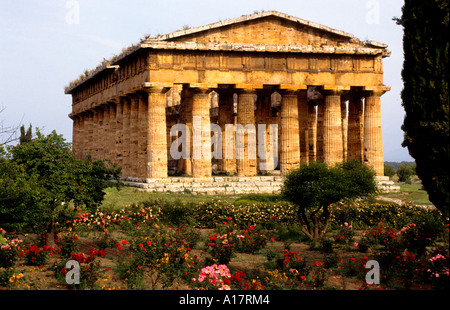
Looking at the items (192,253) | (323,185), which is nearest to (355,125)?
(323,185)

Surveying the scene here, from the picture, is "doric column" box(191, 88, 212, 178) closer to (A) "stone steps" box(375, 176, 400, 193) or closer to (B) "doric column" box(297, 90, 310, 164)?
(B) "doric column" box(297, 90, 310, 164)

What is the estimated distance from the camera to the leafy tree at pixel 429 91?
11547 mm

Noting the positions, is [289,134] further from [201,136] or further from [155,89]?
[155,89]

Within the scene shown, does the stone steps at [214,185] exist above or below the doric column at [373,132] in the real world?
below

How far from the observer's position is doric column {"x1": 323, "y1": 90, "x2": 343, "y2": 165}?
3484 centimetres

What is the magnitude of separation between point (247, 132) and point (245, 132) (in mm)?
140

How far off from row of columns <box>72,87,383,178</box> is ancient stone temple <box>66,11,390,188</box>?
64 mm

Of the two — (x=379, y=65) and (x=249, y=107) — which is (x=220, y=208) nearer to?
(x=249, y=107)

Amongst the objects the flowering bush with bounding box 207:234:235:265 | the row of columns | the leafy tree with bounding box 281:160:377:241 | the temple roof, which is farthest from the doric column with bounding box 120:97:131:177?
the flowering bush with bounding box 207:234:235:265

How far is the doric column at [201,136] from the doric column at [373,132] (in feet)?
34.3

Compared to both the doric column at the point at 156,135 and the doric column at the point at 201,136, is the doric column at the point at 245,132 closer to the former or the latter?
the doric column at the point at 201,136

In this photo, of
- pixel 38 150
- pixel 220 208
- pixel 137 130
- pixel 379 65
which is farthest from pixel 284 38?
pixel 38 150

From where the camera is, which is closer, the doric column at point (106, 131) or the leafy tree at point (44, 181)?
the leafy tree at point (44, 181)

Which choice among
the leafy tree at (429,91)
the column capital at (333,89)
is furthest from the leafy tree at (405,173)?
the leafy tree at (429,91)
